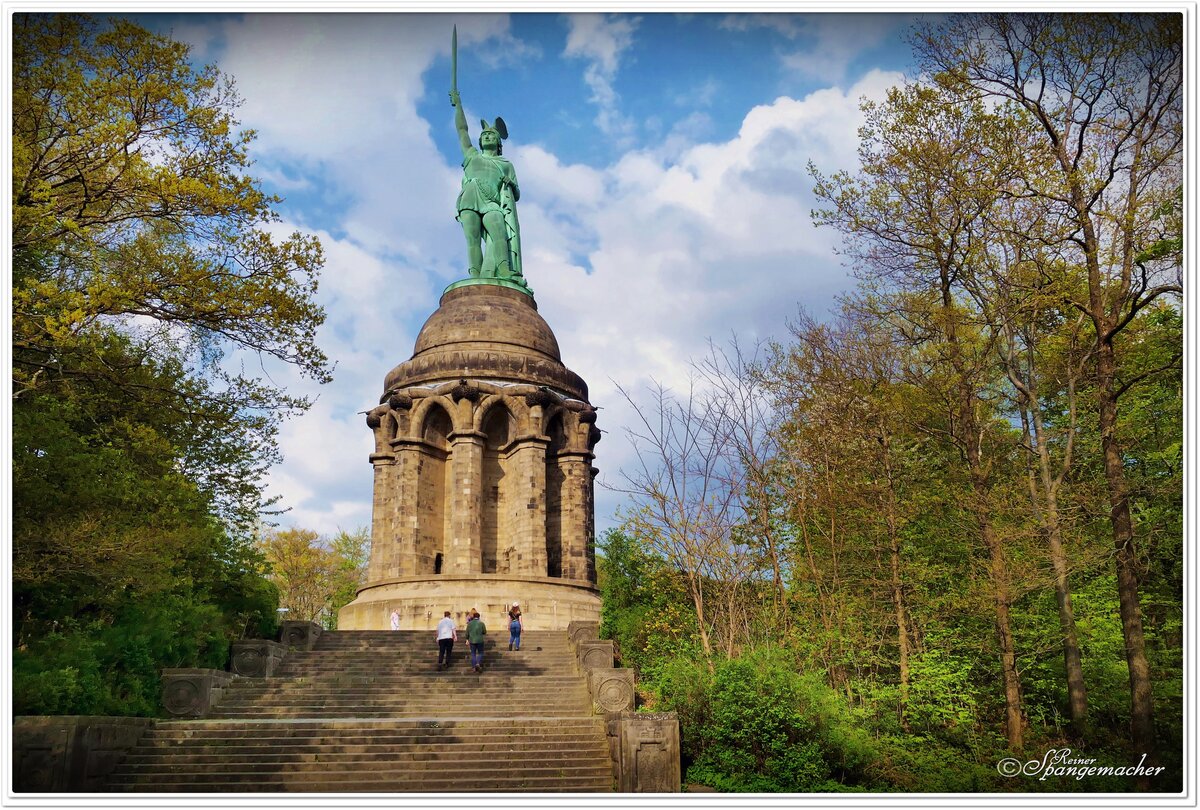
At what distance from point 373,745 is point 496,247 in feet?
70.4

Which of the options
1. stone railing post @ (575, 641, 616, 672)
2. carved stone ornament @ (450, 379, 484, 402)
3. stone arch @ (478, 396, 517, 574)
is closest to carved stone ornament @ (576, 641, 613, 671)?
stone railing post @ (575, 641, 616, 672)

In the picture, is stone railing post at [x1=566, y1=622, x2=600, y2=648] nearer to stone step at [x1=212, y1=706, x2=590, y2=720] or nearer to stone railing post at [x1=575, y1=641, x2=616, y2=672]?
stone railing post at [x1=575, y1=641, x2=616, y2=672]

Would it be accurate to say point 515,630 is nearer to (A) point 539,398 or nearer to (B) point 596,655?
(B) point 596,655

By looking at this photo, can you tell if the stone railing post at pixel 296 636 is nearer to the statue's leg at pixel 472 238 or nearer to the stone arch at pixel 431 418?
the stone arch at pixel 431 418

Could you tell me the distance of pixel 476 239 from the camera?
3234 cm

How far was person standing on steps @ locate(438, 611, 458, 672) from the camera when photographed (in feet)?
60.5

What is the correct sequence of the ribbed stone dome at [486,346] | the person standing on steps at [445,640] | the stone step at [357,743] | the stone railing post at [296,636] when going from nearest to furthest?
the stone step at [357,743] → the person standing on steps at [445,640] → the stone railing post at [296,636] → the ribbed stone dome at [486,346]

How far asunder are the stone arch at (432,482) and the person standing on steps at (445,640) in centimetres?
907

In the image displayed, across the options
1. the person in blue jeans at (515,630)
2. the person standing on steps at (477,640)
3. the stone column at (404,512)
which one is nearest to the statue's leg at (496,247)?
Result: the stone column at (404,512)

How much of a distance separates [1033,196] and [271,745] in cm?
1330

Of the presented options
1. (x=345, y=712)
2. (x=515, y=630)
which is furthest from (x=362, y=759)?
(x=515, y=630)

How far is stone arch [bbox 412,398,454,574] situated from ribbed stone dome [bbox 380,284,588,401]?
3.92 feet

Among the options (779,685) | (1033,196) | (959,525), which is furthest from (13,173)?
(959,525)

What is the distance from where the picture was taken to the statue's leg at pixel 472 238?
32094 millimetres
